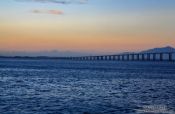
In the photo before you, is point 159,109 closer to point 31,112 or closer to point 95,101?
point 95,101

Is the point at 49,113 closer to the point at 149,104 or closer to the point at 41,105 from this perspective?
the point at 41,105

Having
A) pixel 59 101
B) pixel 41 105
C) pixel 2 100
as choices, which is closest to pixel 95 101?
pixel 59 101

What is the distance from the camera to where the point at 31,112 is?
30578mm

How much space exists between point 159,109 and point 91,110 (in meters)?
5.13

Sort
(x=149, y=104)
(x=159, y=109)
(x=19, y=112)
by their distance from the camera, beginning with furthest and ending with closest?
(x=149, y=104)
(x=159, y=109)
(x=19, y=112)

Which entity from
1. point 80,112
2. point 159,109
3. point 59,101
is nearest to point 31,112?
point 80,112

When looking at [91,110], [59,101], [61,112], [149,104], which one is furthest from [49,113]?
[149,104]

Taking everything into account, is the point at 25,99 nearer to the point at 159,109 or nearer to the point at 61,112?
the point at 61,112

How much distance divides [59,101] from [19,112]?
769cm

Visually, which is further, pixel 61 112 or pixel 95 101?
pixel 95 101

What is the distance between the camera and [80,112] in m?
31.0

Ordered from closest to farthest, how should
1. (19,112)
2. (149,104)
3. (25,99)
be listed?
(19,112), (149,104), (25,99)

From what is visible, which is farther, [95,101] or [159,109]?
[95,101]

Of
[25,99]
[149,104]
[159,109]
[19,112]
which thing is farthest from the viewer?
[25,99]
